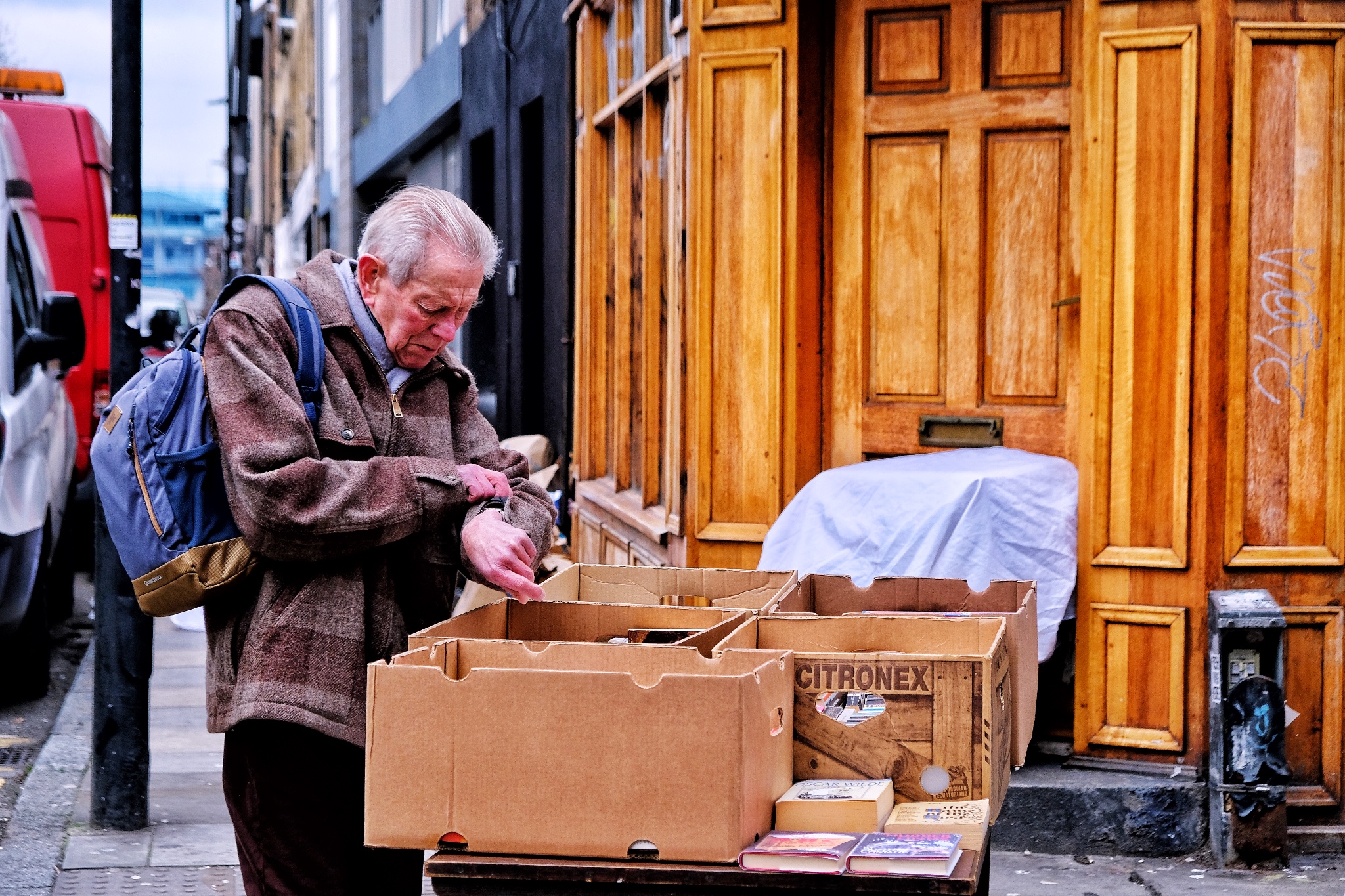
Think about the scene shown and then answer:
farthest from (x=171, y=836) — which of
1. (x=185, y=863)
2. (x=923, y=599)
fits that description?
(x=923, y=599)

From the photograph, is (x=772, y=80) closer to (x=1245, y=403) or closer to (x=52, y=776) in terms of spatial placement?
(x=1245, y=403)

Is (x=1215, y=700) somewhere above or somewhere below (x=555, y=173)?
below

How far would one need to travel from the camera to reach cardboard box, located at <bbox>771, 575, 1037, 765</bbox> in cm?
290

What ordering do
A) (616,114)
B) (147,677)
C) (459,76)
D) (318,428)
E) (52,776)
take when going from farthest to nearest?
(459,76)
(616,114)
(52,776)
(147,677)
(318,428)

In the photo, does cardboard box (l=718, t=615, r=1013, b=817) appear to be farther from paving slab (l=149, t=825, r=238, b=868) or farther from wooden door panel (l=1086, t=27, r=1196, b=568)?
paving slab (l=149, t=825, r=238, b=868)

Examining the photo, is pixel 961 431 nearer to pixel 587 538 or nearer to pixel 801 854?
pixel 587 538

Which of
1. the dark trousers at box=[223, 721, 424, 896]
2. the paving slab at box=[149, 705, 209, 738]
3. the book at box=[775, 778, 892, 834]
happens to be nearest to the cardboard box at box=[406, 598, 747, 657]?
the dark trousers at box=[223, 721, 424, 896]

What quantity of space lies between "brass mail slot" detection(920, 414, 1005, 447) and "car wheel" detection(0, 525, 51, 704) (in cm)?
453

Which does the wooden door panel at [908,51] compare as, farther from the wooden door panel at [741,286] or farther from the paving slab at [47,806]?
the paving slab at [47,806]

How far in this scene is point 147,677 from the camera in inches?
210

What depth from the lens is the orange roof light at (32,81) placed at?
10.4m

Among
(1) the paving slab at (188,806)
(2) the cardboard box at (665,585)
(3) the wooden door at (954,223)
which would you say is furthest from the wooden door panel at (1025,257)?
(1) the paving slab at (188,806)

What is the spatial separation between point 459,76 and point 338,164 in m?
10.2

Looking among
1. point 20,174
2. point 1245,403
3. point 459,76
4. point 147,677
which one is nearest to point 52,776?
point 147,677
